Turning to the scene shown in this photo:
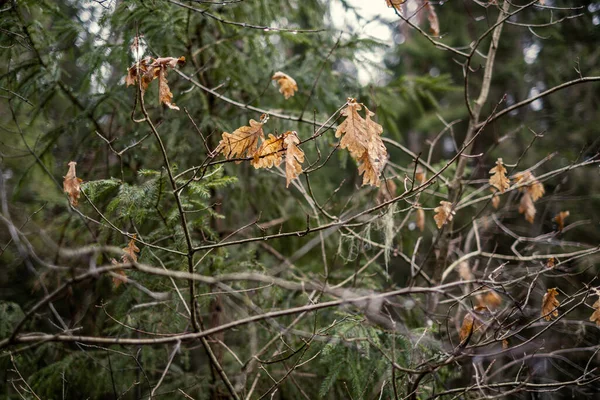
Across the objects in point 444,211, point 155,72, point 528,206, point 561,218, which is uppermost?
point 155,72

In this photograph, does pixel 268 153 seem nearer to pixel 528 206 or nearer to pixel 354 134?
pixel 354 134

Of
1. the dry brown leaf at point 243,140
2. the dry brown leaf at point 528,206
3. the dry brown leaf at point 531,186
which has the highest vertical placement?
the dry brown leaf at point 243,140

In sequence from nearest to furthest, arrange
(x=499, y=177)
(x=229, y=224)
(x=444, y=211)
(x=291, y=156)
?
(x=291, y=156) → (x=444, y=211) → (x=499, y=177) → (x=229, y=224)

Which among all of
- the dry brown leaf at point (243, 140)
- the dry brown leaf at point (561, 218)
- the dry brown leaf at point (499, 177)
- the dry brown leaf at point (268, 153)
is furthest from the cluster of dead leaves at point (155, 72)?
the dry brown leaf at point (561, 218)

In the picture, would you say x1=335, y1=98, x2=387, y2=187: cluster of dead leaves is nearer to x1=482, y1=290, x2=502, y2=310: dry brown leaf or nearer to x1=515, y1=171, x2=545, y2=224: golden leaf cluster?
x1=515, y1=171, x2=545, y2=224: golden leaf cluster

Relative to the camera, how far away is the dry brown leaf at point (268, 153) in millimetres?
2066

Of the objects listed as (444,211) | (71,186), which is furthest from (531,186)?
(71,186)

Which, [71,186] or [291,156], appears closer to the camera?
[291,156]

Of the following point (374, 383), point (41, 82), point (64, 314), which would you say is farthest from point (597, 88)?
point (64, 314)

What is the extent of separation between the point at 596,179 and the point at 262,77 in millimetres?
5923

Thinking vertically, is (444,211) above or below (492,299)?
above

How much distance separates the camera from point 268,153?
6.89 ft

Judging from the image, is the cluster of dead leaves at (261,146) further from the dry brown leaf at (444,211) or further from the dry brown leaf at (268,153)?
the dry brown leaf at (444,211)

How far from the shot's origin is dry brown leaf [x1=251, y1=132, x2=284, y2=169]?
2066 mm
